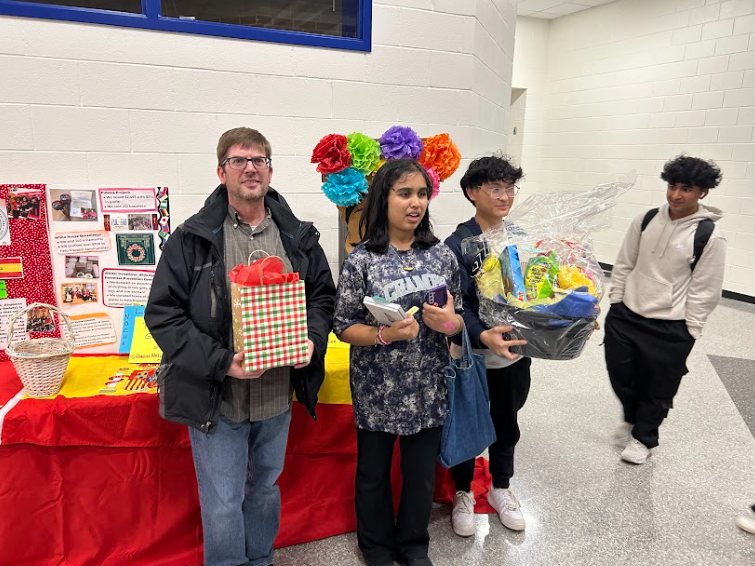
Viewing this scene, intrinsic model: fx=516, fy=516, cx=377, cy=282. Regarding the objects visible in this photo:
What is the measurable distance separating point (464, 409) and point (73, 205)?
67.7 inches

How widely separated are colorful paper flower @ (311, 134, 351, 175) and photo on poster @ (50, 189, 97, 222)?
3.08 feet

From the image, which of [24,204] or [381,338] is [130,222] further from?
[381,338]

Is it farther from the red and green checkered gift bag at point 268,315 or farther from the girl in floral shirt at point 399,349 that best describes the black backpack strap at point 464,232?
the red and green checkered gift bag at point 268,315

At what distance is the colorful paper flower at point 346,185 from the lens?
2020 mm

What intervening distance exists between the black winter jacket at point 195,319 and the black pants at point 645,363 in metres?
1.74

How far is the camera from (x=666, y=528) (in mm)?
2086

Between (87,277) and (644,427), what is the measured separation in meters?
2.66

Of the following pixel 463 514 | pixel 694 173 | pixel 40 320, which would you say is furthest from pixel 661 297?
pixel 40 320

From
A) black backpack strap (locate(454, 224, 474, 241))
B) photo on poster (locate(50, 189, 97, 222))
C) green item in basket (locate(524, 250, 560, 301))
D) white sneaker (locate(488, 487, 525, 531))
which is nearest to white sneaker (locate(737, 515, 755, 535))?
white sneaker (locate(488, 487, 525, 531))

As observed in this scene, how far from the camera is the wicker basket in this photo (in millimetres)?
1686

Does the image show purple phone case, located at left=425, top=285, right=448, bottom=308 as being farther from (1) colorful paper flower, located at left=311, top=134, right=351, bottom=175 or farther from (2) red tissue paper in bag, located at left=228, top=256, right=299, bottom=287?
(1) colorful paper flower, located at left=311, top=134, right=351, bottom=175

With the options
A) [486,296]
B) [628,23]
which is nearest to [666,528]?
[486,296]

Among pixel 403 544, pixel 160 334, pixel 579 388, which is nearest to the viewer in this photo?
pixel 160 334

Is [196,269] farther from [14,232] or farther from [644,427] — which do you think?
[644,427]
